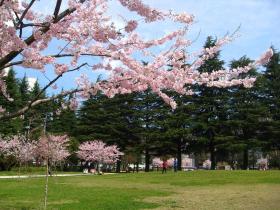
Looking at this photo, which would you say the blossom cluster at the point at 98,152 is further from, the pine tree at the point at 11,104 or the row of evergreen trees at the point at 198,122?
the pine tree at the point at 11,104

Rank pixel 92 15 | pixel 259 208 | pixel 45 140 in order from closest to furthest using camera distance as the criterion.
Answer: pixel 92 15
pixel 259 208
pixel 45 140

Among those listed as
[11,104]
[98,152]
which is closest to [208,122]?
[98,152]

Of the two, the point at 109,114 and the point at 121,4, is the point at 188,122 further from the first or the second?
the point at 121,4

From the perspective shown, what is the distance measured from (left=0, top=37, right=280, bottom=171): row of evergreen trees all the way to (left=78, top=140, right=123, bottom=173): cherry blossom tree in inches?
85.1

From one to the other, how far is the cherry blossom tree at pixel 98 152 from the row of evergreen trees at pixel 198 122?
2.16 metres

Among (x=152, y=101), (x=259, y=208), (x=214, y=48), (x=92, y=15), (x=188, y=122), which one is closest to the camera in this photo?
(x=92, y=15)

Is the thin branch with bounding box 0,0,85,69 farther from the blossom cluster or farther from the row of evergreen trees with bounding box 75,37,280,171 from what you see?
the blossom cluster

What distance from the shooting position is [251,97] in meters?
48.6

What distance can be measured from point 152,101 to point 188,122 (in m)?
6.92

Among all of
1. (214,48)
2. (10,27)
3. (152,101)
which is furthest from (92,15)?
(152,101)

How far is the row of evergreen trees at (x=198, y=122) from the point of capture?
46.2 metres

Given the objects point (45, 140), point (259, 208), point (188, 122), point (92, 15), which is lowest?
point (259, 208)

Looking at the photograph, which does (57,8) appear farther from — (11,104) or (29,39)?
(11,104)

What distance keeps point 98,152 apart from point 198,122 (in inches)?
446
